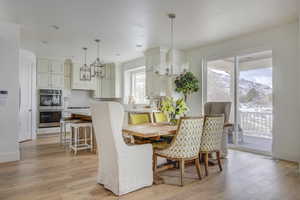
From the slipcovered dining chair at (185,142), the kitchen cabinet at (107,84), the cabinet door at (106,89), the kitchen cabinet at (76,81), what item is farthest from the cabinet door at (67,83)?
the slipcovered dining chair at (185,142)

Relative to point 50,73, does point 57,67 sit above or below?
above

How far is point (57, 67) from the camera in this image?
275 inches

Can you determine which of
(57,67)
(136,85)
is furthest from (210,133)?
(57,67)

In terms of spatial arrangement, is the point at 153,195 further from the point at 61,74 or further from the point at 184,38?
the point at 61,74

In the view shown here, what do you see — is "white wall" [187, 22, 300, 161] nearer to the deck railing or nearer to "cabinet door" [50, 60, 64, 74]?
the deck railing

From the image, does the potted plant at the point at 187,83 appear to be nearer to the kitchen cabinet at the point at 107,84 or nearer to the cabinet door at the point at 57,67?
the kitchen cabinet at the point at 107,84

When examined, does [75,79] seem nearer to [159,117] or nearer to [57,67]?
[57,67]

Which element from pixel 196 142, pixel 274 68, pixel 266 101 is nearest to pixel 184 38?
pixel 274 68

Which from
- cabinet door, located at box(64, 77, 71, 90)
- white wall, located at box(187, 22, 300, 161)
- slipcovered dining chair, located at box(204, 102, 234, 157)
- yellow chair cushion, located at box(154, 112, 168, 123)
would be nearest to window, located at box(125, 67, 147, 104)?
cabinet door, located at box(64, 77, 71, 90)

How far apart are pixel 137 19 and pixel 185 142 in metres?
2.25

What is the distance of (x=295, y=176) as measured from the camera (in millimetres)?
3016

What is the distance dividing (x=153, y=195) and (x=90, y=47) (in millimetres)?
4356

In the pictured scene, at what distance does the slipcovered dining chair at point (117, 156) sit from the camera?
2.36 metres

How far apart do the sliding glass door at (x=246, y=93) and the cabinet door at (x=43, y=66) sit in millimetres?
5068
